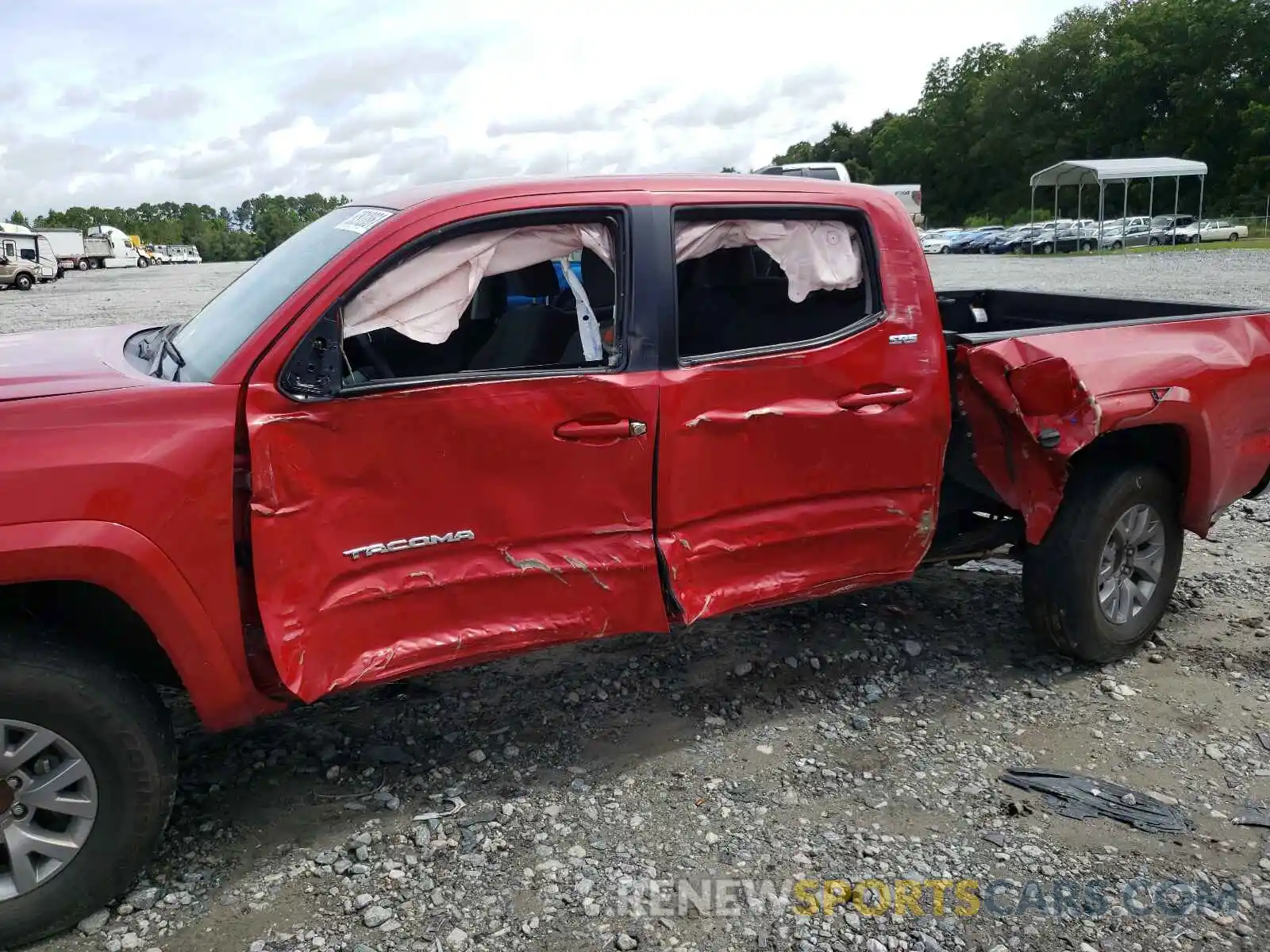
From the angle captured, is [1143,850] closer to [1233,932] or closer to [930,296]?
[1233,932]

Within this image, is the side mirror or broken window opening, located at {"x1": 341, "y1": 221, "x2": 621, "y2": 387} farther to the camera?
broken window opening, located at {"x1": 341, "y1": 221, "x2": 621, "y2": 387}

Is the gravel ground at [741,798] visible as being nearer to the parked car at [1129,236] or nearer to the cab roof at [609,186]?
the cab roof at [609,186]

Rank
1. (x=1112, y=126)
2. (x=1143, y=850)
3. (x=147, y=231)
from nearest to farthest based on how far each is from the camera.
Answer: (x=1143, y=850)
(x=1112, y=126)
(x=147, y=231)

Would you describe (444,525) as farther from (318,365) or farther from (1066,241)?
(1066,241)

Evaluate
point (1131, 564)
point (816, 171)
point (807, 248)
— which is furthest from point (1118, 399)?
point (816, 171)

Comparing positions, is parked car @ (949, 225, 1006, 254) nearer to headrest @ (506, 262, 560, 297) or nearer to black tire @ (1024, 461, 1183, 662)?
black tire @ (1024, 461, 1183, 662)

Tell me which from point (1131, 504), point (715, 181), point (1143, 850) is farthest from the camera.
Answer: point (1131, 504)

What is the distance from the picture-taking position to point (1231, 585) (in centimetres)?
522

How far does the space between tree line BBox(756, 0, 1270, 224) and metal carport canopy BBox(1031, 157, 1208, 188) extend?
2237 centimetres

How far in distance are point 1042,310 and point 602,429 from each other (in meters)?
3.17

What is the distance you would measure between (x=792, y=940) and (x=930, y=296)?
228cm

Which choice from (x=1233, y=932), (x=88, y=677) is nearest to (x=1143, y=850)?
(x=1233, y=932)

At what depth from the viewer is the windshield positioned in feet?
10.3

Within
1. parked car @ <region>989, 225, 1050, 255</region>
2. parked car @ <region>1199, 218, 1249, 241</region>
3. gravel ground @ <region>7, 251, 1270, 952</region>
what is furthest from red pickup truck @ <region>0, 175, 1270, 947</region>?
parked car @ <region>1199, 218, 1249, 241</region>
